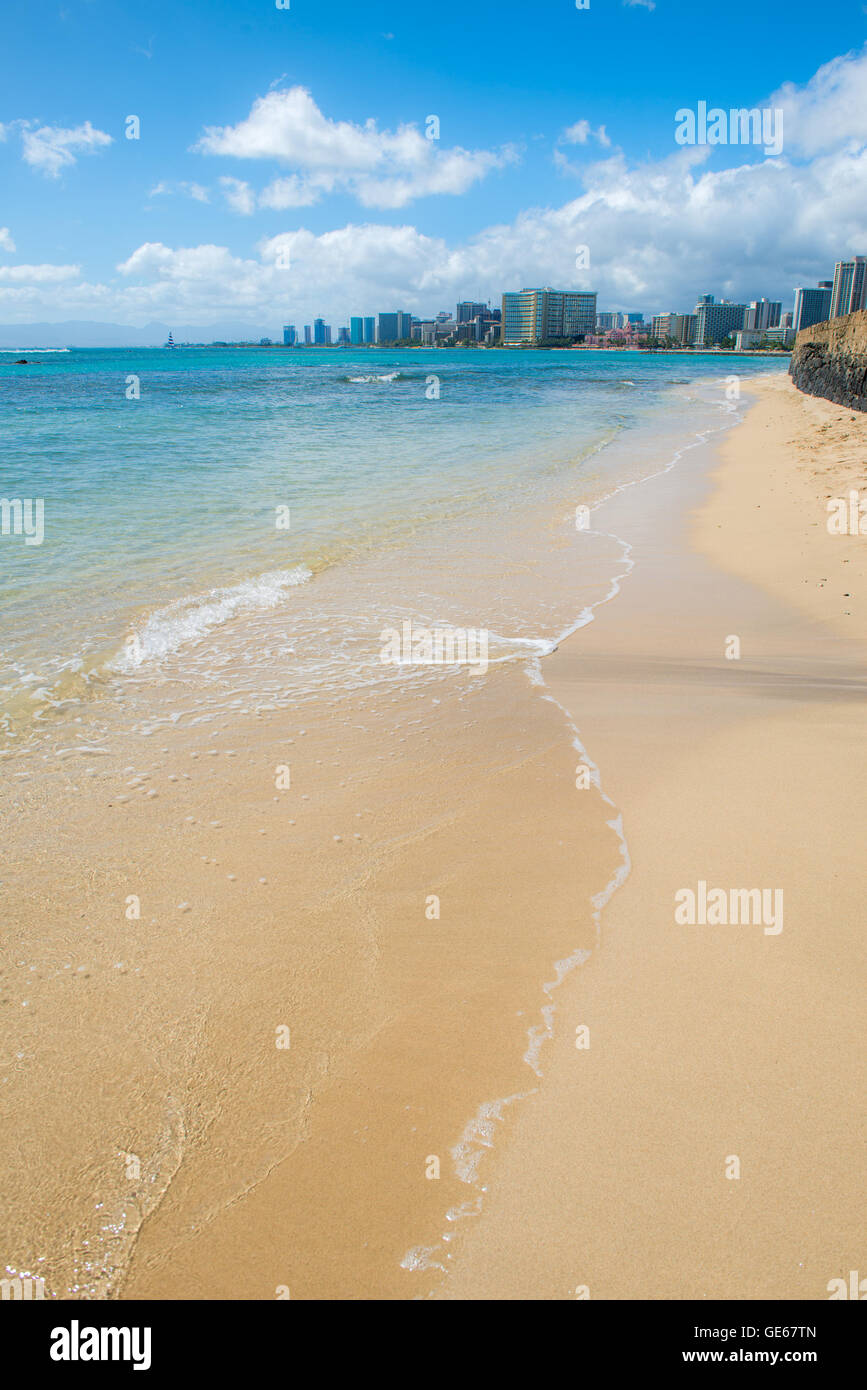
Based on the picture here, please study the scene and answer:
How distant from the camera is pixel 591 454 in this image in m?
20.0

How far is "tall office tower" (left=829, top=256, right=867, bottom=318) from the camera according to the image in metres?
106

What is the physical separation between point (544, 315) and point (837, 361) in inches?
6516

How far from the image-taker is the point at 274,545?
10578 mm

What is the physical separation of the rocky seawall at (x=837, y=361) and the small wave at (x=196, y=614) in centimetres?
2218

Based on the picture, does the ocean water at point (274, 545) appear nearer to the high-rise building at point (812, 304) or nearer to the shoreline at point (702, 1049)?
the shoreline at point (702, 1049)

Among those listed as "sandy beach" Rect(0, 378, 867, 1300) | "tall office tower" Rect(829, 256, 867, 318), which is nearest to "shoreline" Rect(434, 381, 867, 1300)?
"sandy beach" Rect(0, 378, 867, 1300)

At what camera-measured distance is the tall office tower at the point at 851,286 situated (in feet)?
349

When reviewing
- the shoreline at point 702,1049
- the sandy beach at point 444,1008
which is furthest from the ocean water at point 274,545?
the shoreline at point 702,1049

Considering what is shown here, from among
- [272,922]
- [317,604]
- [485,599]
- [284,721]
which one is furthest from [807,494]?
[272,922]

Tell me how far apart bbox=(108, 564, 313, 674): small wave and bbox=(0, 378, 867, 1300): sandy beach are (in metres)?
1.75

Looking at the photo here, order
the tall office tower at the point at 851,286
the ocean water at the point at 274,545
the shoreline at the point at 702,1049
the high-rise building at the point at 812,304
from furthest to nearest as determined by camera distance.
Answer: the high-rise building at the point at 812,304 < the tall office tower at the point at 851,286 < the ocean water at the point at 274,545 < the shoreline at the point at 702,1049

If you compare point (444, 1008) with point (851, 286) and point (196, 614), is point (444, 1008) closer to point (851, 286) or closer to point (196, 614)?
point (196, 614)

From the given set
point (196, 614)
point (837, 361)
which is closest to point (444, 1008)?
point (196, 614)
